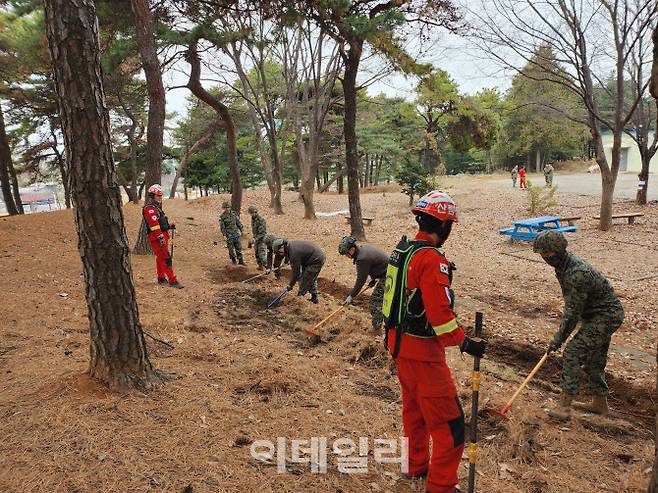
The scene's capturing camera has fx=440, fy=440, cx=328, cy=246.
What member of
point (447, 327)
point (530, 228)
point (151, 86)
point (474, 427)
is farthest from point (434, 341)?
point (530, 228)

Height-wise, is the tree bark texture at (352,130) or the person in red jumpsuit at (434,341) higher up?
the tree bark texture at (352,130)

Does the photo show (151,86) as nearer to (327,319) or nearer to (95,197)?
(327,319)

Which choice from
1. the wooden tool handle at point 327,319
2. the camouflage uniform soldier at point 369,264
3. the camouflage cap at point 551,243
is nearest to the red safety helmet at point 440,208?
the camouflage cap at point 551,243

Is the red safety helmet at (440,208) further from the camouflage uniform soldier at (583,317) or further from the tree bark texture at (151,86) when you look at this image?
the tree bark texture at (151,86)

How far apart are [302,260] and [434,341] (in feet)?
15.9

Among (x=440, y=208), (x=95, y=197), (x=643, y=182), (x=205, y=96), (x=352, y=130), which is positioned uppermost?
(x=205, y=96)

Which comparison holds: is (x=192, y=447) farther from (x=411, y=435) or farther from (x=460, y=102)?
(x=460, y=102)

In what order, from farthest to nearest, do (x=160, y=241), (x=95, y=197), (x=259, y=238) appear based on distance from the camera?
(x=259, y=238), (x=160, y=241), (x=95, y=197)

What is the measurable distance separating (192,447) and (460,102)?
73.2ft

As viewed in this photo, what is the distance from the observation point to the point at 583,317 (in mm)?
4410

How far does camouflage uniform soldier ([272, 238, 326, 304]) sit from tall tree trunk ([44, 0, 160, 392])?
3792 millimetres

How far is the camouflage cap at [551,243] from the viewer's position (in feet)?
13.7

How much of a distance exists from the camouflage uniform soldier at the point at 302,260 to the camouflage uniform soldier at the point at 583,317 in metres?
4.06

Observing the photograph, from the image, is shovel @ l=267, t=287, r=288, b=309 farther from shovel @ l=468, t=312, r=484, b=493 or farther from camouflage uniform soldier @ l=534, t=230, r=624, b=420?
shovel @ l=468, t=312, r=484, b=493
